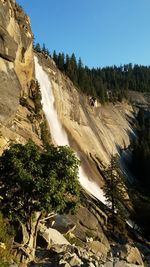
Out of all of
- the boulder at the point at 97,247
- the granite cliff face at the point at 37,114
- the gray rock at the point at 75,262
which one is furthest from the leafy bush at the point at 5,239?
the boulder at the point at 97,247

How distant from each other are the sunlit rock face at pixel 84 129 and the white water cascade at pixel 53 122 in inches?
47.6

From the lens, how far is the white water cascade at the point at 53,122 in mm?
60594

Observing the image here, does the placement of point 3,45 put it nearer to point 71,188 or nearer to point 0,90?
point 0,90

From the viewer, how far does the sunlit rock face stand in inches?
2665

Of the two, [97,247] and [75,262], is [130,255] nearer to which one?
[97,247]

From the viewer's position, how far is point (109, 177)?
184 feet

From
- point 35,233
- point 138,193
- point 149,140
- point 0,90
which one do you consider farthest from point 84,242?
point 149,140

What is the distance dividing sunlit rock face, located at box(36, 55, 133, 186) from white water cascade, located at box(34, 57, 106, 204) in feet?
3.96

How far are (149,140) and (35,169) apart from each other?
94164 millimetres

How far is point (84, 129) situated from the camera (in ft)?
244

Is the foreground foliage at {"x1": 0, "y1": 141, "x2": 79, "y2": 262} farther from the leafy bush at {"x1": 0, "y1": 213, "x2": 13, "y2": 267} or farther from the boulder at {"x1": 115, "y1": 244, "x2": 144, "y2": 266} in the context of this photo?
the boulder at {"x1": 115, "y1": 244, "x2": 144, "y2": 266}

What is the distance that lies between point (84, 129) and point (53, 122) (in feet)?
31.8

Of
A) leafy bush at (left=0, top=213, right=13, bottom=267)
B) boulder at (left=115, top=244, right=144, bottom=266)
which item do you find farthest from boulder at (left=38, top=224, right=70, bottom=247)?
boulder at (left=115, top=244, right=144, bottom=266)

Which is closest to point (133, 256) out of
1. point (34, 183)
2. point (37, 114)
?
point (34, 183)
